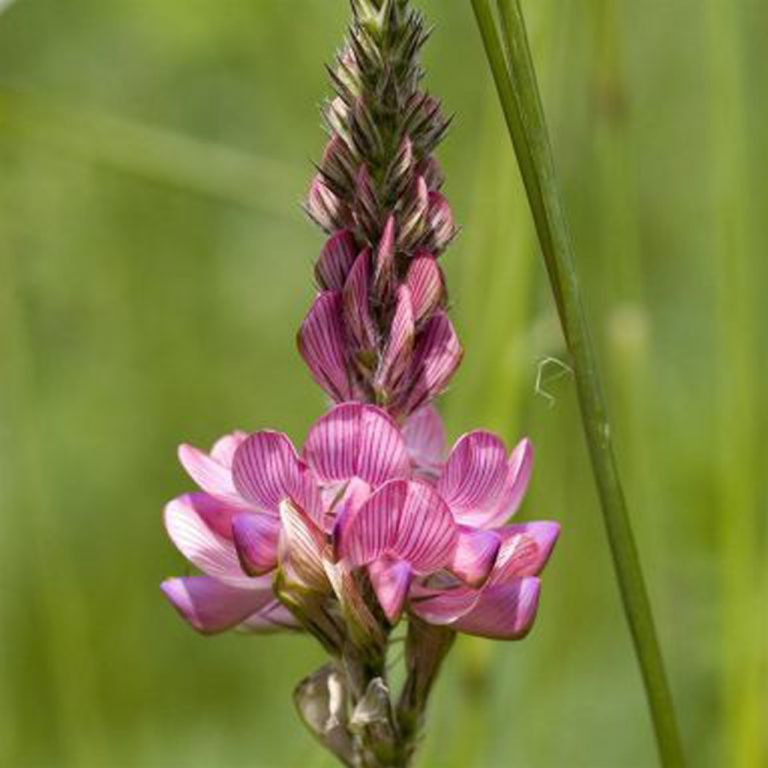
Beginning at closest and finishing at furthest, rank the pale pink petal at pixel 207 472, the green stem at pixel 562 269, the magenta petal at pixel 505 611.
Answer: the green stem at pixel 562 269, the magenta petal at pixel 505 611, the pale pink petal at pixel 207 472

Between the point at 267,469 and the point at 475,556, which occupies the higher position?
the point at 267,469

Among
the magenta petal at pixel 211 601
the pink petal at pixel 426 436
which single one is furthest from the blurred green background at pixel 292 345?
the magenta petal at pixel 211 601

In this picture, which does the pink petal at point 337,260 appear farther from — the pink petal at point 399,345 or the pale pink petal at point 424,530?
the pale pink petal at point 424,530

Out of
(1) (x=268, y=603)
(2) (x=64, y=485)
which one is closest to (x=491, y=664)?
(1) (x=268, y=603)

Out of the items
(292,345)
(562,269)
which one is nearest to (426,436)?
(562,269)

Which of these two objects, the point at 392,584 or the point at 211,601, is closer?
the point at 392,584

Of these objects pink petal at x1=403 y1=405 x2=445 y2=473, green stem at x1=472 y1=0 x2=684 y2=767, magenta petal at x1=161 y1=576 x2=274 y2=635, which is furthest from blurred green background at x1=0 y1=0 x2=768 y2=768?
green stem at x1=472 y1=0 x2=684 y2=767

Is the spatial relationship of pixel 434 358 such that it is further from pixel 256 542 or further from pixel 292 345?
pixel 292 345

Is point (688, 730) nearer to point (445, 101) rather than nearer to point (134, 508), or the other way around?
point (134, 508)
